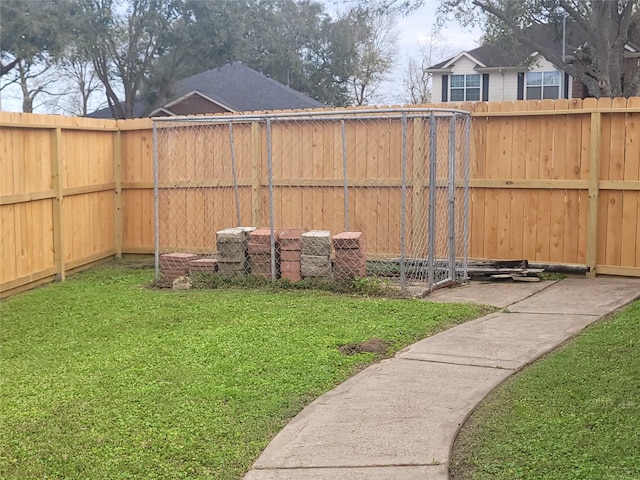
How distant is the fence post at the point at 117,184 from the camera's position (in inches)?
467

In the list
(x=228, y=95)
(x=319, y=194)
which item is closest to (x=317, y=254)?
(x=319, y=194)

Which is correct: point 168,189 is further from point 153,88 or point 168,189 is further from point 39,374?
point 153,88

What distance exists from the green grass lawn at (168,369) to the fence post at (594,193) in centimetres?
229

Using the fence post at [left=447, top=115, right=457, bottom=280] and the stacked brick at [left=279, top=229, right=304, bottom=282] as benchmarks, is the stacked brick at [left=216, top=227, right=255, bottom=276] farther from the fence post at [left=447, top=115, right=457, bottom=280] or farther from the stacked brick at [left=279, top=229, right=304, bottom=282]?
the fence post at [left=447, top=115, right=457, bottom=280]

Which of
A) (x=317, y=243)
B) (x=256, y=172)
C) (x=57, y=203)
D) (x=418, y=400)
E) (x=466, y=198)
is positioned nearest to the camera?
(x=418, y=400)

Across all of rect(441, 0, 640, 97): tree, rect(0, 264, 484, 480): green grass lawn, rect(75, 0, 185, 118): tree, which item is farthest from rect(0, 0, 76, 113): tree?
rect(0, 264, 484, 480): green grass lawn

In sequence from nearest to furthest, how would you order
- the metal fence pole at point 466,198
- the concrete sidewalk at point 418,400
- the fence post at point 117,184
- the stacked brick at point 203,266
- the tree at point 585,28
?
the concrete sidewalk at point 418,400 < the metal fence pole at point 466,198 < the stacked brick at point 203,266 < the fence post at point 117,184 < the tree at point 585,28

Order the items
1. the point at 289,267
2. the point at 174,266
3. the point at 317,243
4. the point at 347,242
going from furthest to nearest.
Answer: the point at 174,266 → the point at 289,267 → the point at 317,243 → the point at 347,242

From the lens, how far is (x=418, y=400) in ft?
16.4

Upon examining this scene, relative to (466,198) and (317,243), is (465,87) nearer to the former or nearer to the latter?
(466,198)

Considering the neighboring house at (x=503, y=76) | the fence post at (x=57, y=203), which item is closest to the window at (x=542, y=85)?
the neighboring house at (x=503, y=76)

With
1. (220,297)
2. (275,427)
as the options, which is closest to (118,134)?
(220,297)

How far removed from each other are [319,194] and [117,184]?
128 inches

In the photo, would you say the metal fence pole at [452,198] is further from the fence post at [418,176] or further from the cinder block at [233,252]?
the cinder block at [233,252]
